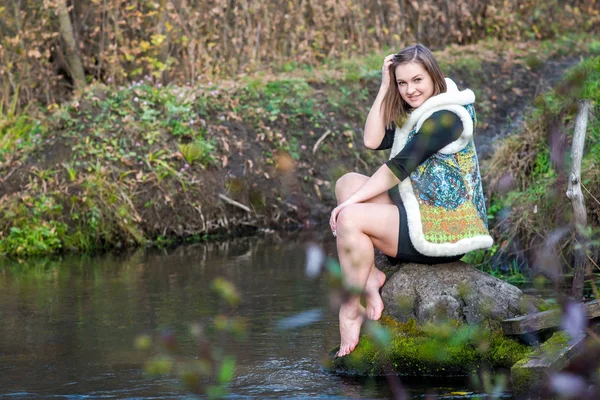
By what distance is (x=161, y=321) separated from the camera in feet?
19.9

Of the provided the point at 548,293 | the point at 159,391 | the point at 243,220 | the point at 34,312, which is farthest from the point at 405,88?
the point at 243,220

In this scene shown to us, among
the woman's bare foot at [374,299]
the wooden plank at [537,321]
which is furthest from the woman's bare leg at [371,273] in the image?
the wooden plank at [537,321]

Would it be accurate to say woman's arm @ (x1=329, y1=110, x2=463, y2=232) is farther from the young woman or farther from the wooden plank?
the wooden plank

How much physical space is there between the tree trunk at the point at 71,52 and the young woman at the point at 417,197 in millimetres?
7319

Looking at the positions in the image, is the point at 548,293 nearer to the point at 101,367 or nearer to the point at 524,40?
the point at 101,367

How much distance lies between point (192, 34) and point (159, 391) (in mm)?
8103

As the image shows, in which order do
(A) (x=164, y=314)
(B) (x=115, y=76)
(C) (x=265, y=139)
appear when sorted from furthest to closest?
(B) (x=115, y=76), (C) (x=265, y=139), (A) (x=164, y=314)

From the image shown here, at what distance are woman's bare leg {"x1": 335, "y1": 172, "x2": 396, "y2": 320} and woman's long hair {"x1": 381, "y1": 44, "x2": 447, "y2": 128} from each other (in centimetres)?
32

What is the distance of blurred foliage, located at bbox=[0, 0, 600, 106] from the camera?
1134 cm

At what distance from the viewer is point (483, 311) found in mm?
4613

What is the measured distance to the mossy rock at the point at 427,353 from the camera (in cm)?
450

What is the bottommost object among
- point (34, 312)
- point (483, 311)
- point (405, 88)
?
point (34, 312)

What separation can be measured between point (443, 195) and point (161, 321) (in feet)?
7.04

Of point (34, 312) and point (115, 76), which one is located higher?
point (115, 76)
